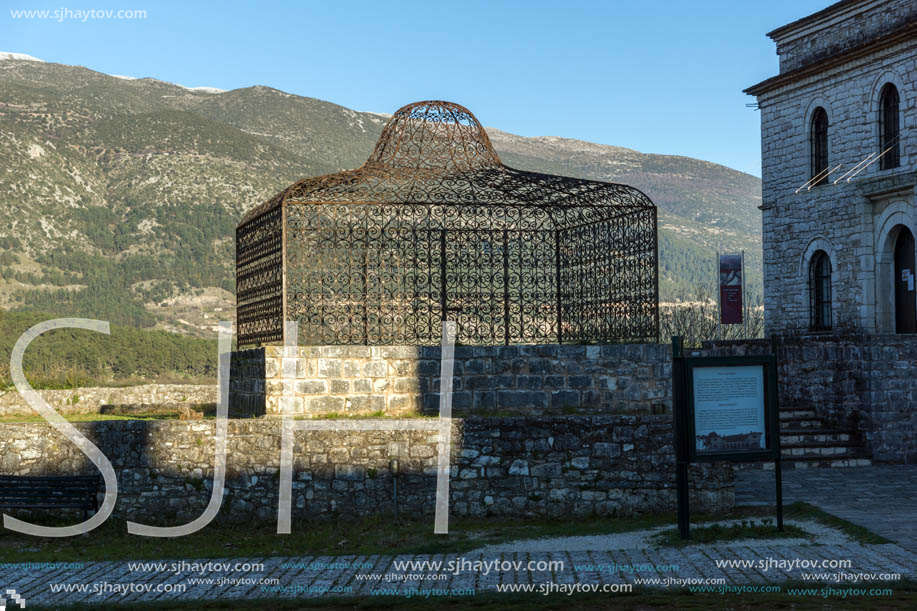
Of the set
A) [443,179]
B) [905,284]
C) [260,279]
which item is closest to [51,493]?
[260,279]

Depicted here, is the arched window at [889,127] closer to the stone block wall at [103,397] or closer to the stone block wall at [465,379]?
the stone block wall at [465,379]

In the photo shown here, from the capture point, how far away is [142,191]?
64250 millimetres

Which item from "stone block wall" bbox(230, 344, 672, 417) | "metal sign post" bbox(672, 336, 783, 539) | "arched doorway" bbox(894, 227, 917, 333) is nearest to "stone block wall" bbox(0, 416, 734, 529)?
"stone block wall" bbox(230, 344, 672, 417)

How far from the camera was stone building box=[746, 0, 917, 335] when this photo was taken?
2005 centimetres

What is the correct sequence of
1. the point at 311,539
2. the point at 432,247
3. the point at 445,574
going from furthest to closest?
1. the point at 432,247
2. the point at 311,539
3. the point at 445,574

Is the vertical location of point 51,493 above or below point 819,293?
below

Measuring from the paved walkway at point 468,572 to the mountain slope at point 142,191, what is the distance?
42.6 m

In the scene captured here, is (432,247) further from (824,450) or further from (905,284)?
(905,284)

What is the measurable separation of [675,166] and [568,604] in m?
132

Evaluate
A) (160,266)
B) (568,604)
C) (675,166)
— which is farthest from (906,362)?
(675,166)

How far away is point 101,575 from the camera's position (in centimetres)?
840

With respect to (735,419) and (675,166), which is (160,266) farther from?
(675,166)

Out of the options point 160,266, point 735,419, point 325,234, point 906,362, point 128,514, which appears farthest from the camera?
point 160,266

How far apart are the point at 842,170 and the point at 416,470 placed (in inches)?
554
